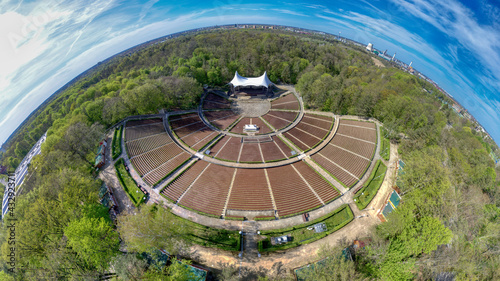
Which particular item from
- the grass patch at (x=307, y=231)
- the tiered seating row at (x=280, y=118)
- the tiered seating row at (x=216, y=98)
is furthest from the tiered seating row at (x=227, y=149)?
the tiered seating row at (x=216, y=98)

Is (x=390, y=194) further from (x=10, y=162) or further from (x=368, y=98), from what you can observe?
(x=10, y=162)

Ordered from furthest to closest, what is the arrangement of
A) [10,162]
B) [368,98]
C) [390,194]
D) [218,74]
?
1. [218,74]
2. [10,162]
3. [368,98]
4. [390,194]

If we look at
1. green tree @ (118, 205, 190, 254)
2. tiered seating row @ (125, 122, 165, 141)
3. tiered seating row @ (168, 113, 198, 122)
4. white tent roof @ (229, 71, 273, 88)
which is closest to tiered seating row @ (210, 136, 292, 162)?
tiered seating row @ (168, 113, 198, 122)

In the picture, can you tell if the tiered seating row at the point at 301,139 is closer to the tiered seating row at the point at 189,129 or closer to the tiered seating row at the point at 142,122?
the tiered seating row at the point at 189,129

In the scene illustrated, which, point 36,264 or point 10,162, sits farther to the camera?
point 10,162

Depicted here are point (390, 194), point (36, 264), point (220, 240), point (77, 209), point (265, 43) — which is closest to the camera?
point (36, 264)

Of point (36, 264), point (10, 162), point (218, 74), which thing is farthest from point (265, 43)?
point (10, 162)

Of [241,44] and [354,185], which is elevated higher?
[241,44]

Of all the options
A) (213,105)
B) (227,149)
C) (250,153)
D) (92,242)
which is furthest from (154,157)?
(213,105)
